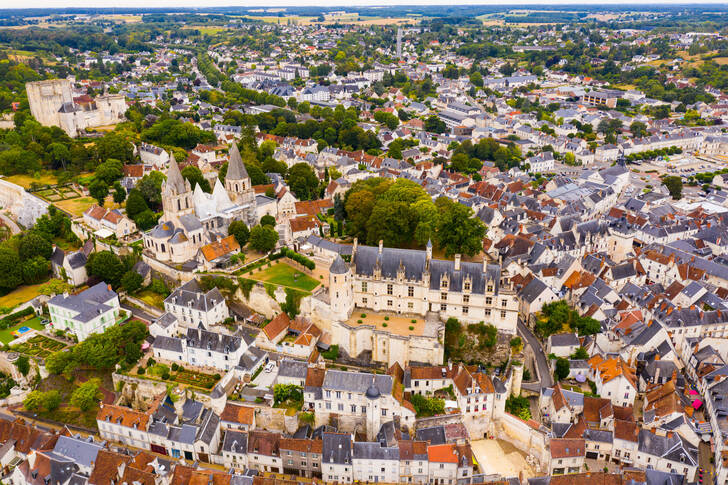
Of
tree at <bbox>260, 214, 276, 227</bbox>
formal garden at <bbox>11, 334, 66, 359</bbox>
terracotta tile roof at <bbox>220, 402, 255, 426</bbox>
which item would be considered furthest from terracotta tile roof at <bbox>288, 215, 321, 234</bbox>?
formal garden at <bbox>11, 334, 66, 359</bbox>

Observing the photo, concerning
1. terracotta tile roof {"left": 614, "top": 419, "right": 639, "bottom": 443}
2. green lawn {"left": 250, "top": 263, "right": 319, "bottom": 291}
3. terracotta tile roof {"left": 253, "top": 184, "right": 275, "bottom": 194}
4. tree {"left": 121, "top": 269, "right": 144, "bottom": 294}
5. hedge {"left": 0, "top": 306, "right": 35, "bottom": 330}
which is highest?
terracotta tile roof {"left": 253, "top": 184, "right": 275, "bottom": 194}

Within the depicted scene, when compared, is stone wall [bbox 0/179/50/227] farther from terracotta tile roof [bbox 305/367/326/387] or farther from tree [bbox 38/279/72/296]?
terracotta tile roof [bbox 305/367/326/387]

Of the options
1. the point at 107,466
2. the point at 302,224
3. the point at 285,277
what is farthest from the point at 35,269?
the point at 107,466

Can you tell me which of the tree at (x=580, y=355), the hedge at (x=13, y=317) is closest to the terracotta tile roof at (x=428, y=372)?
the tree at (x=580, y=355)

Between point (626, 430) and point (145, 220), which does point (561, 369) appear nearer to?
point (626, 430)

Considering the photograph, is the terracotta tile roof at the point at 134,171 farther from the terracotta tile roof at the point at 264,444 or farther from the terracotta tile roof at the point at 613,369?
the terracotta tile roof at the point at 613,369

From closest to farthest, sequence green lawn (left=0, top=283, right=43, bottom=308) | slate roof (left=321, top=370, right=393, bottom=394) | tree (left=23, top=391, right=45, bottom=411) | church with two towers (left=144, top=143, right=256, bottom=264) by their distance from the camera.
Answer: slate roof (left=321, top=370, right=393, bottom=394)
tree (left=23, top=391, right=45, bottom=411)
church with two towers (left=144, top=143, right=256, bottom=264)
green lawn (left=0, top=283, right=43, bottom=308)
